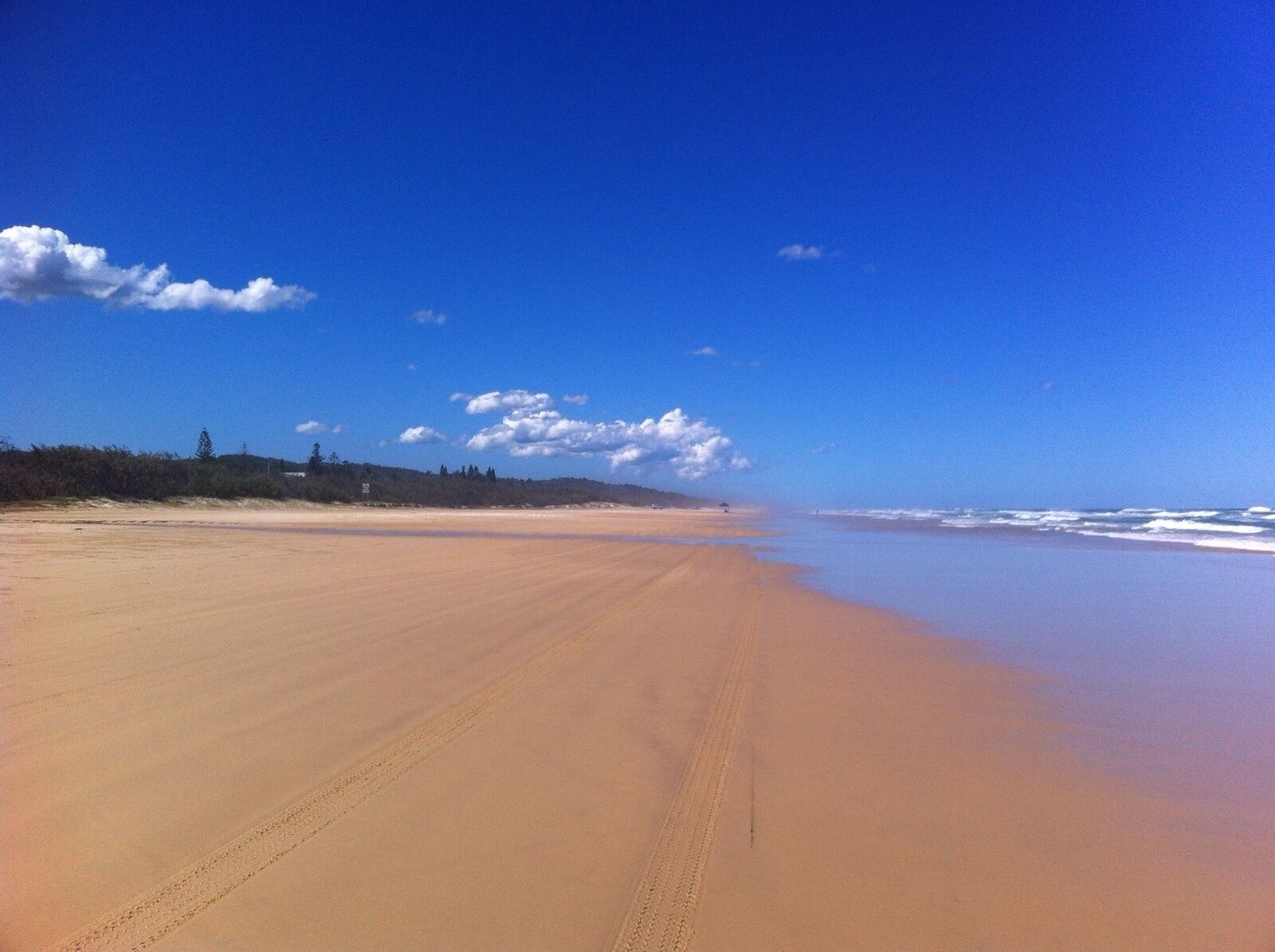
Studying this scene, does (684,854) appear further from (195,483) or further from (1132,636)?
(195,483)

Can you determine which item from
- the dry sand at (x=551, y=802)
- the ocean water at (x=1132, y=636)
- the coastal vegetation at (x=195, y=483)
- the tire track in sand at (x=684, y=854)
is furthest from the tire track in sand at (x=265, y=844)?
→ the coastal vegetation at (x=195, y=483)

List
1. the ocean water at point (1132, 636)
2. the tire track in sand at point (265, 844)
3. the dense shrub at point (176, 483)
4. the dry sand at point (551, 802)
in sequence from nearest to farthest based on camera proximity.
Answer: the tire track in sand at point (265, 844) → the dry sand at point (551, 802) → the ocean water at point (1132, 636) → the dense shrub at point (176, 483)

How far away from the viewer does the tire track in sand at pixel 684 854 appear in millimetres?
2811

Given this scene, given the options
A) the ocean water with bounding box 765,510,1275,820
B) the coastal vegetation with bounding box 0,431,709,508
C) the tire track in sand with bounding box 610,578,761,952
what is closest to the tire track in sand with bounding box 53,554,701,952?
the tire track in sand with bounding box 610,578,761,952

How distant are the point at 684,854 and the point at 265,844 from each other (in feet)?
6.41

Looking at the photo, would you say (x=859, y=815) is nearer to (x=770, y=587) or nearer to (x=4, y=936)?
(x=4, y=936)

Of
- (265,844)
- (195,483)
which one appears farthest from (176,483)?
(265,844)

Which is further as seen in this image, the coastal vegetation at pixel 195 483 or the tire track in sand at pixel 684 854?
the coastal vegetation at pixel 195 483

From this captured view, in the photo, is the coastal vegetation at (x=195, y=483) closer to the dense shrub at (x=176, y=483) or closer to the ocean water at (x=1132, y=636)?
the dense shrub at (x=176, y=483)

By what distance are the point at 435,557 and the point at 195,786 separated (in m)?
12.4

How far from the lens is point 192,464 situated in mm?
43719

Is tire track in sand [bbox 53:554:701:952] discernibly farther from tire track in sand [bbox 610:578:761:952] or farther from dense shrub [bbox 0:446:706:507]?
dense shrub [bbox 0:446:706:507]

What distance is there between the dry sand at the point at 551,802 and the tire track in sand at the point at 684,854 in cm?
2

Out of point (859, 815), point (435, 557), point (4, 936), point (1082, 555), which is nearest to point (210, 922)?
point (4, 936)
